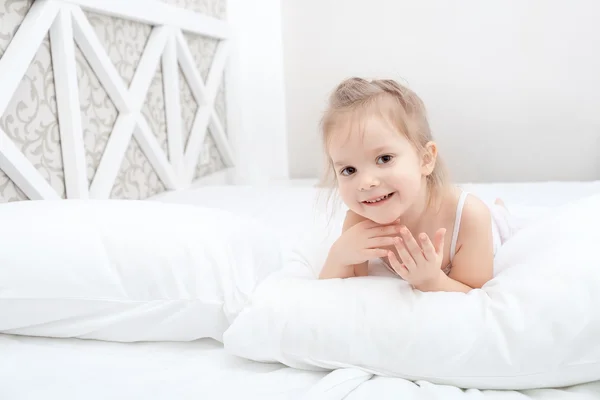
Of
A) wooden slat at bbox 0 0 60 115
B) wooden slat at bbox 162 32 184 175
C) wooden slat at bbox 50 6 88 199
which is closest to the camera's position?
wooden slat at bbox 0 0 60 115

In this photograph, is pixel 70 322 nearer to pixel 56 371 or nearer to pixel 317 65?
pixel 56 371

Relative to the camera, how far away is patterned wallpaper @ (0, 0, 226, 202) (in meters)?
1.33

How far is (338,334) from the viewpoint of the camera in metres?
0.76

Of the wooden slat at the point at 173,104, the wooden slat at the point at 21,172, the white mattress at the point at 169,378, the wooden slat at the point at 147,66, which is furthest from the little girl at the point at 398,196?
the wooden slat at the point at 173,104

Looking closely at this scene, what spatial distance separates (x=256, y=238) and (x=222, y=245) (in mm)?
98

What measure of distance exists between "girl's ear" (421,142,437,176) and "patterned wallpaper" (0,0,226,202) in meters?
0.92

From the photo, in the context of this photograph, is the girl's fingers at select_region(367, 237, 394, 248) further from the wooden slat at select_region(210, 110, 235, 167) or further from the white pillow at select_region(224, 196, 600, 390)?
the wooden slat at select_region(210, 110, 235, 167)

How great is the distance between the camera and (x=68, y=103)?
144 centimetres

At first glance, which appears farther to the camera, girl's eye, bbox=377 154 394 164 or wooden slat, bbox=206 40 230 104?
wooden slat, bbox=206 40 230 104

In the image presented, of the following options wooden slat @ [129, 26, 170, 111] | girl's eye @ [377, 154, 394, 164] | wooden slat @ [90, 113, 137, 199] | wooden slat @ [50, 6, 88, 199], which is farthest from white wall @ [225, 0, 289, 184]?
girl's eye @ [377, 154, 394, 164]

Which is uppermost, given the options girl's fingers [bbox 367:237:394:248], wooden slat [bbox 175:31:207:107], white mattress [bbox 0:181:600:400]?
wooden slat [bbox 175:31:207:107]

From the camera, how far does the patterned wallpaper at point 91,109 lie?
133 cm

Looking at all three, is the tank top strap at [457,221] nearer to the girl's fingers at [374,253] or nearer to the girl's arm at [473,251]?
the girl's arm at [473,251]

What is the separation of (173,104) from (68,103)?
2.00 feet
